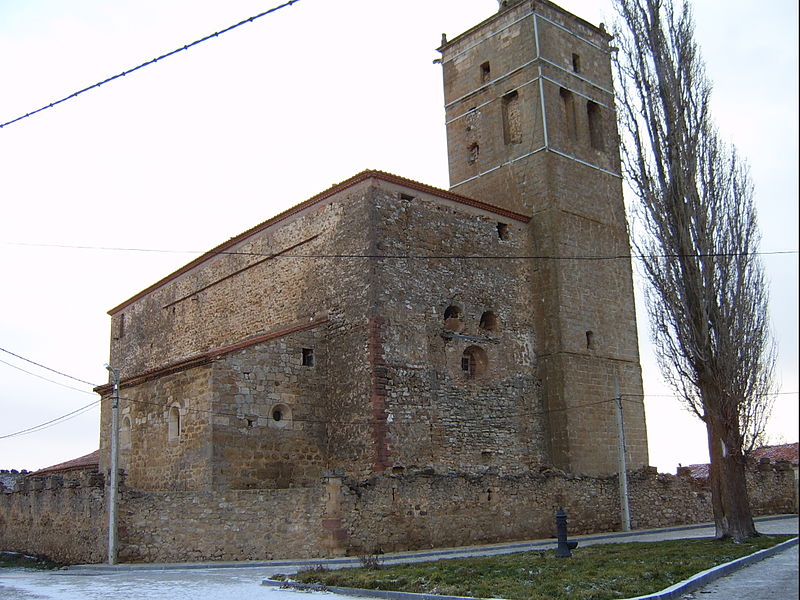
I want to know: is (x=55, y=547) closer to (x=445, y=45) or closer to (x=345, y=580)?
(x=345, y=580)

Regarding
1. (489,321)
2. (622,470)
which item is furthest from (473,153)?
(622,470)

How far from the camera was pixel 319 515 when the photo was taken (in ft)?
52.5

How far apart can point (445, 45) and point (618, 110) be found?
431 inches

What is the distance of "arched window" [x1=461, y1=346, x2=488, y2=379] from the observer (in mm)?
21641

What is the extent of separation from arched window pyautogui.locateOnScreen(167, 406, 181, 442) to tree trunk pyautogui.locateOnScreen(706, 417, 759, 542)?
463 inches

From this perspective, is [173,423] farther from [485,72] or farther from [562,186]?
[485,72]

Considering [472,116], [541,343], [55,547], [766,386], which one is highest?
[472,116]

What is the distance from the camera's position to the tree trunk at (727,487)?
52.9 ft

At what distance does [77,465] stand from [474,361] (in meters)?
19.2

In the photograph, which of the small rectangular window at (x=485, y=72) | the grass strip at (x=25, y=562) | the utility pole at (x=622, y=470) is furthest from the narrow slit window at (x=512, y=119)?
the grass strip at (x=25, y=562)

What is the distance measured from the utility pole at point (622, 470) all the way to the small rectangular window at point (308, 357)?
8.62 metres

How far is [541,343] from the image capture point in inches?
903

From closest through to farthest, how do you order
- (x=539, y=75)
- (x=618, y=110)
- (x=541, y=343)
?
(x=618, y=110) < (x=541, y=343) < (x=539, y=75)

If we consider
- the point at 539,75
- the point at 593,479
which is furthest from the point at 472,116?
the point at 593,479
